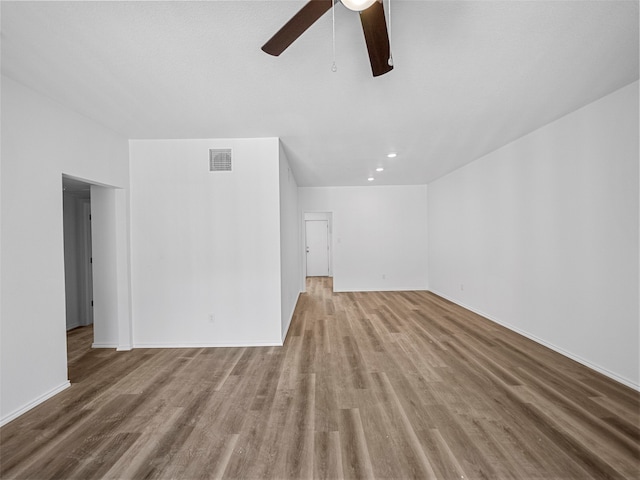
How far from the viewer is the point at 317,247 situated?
31.4ft

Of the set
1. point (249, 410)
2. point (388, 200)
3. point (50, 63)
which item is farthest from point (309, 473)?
point (388, 200)

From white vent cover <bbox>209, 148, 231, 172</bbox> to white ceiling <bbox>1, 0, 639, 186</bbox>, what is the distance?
0.84 ft

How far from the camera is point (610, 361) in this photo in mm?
2465

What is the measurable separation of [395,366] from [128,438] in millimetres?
2252

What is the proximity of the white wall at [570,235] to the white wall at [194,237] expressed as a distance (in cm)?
314

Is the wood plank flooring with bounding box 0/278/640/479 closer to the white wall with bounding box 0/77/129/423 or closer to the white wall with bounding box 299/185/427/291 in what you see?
the white wall with bounding box 0/77/129/423

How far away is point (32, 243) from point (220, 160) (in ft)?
6.22

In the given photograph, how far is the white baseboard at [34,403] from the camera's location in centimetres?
199

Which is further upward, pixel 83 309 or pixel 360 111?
pixel 360 111

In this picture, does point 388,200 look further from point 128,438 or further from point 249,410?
point 128,438

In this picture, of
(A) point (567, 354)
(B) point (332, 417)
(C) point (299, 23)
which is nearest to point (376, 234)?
(A) point (567, 354)

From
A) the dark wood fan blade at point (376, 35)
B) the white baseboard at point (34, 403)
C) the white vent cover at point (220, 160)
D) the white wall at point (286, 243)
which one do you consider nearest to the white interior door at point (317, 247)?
the white wall at point (286, 243)

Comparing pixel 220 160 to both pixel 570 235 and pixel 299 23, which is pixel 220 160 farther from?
pixel 570 235

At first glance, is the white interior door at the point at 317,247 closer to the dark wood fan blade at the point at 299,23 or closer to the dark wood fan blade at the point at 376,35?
the dark wood fan blade at the point at 376,35
